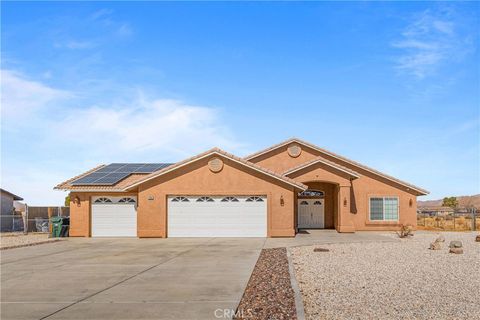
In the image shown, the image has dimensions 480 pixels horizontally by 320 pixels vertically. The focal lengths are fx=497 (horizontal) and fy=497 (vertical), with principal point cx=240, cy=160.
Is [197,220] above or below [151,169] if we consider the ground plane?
below

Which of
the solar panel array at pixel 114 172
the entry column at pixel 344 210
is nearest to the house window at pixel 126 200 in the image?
the solar panel array at pixel 114 172

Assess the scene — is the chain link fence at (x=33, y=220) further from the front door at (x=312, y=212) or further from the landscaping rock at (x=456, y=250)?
the landscaping rock at (x=456, y=250)

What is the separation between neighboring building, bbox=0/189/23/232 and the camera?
38844mm

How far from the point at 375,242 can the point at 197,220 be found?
367 inches

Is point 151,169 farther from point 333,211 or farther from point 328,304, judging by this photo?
point 328,304

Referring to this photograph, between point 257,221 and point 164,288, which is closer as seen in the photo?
point 164,288

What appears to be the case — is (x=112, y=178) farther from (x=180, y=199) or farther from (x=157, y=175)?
(x=180, y=199)

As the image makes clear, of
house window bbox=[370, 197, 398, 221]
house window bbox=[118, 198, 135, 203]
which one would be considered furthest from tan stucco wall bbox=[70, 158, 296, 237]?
house window bbox=[370, 197, 398, 221]

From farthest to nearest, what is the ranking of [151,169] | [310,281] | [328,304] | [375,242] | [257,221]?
1. [151,169]
2. [257,221]
3. [375,242]
4. [310,281]
5. [328,304]

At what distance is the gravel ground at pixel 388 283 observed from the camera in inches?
363

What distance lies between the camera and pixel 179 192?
26.7 meters

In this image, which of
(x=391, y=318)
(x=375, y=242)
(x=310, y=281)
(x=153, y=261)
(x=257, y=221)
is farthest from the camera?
(x=257, y=221)

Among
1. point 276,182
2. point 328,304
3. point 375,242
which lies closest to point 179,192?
point 276,182

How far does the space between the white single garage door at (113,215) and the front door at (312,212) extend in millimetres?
11688
